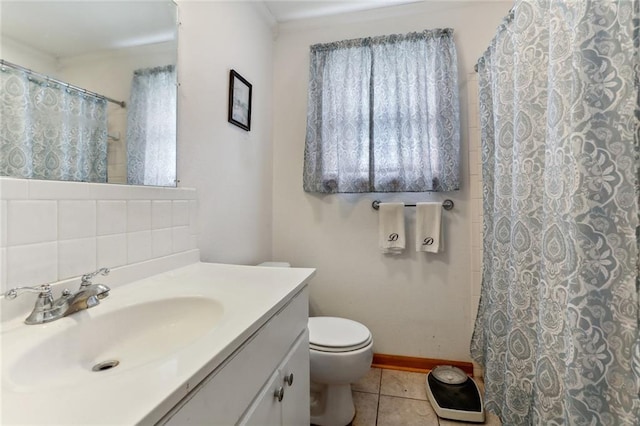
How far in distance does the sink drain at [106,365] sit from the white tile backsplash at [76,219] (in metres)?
0.34

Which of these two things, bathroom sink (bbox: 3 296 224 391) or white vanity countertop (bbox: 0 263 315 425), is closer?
white vanity countertop (bbox: 0 263 315 425)

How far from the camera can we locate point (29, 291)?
0.67 m

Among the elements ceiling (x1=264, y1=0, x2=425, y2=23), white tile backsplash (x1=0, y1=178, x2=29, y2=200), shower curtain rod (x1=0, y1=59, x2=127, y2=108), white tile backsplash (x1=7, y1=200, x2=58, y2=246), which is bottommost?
white tile backsplash (x1=7, y1=200, x2=58, y2=246)

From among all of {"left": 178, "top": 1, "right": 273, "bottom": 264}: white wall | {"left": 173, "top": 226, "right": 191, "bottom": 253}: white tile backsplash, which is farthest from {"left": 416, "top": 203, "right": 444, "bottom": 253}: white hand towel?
{"left": 173, "top": 226, "right": 191, "bottom": 253}: white tile backsplash

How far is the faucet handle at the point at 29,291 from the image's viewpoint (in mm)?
637

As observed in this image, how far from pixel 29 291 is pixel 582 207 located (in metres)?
1.31

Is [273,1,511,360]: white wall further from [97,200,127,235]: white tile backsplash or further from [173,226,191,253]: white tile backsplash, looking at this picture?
[97,200,127,235]: white tile backsplash

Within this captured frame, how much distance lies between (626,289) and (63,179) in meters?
1.39

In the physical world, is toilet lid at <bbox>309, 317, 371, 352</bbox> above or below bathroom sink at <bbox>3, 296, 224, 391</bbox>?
below

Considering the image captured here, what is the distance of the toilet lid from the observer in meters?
1.37

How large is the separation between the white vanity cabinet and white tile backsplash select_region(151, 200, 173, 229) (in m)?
0.57

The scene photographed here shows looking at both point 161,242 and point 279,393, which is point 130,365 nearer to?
point 279,393

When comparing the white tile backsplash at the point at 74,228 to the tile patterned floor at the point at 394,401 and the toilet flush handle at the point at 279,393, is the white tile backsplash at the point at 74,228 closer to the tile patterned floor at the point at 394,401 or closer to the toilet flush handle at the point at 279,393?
the toilet flush handle at the point at 279,393

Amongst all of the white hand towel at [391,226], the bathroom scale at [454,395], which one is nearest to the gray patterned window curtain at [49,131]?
the white hand towel at [391,226]
